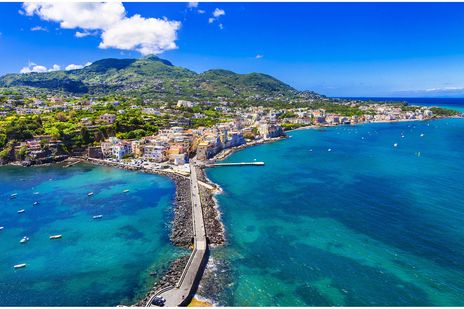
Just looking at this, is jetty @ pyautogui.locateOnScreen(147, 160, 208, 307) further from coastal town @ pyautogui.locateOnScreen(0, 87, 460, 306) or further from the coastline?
the coastline

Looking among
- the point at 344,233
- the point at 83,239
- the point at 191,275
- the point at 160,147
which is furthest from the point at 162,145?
the point at 191,275

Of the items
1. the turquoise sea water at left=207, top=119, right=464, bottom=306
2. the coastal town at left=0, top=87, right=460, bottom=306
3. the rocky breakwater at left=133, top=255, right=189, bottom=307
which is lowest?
the turquoise sea water at left=207, top=119, right=464, bottom=306

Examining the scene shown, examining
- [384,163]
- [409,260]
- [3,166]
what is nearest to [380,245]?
[409,260]

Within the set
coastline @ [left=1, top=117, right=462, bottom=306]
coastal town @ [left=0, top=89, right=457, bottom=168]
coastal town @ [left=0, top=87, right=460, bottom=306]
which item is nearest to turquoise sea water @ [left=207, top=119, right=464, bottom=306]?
coastline @ [left=1, top=117, right=462, bottom=306]

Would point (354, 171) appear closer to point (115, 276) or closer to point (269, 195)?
point (269, 195)

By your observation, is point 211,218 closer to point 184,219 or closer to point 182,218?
point 184,219

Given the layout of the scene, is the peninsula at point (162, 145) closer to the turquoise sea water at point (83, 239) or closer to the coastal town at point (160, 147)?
the coastal town at point (160, 147)
